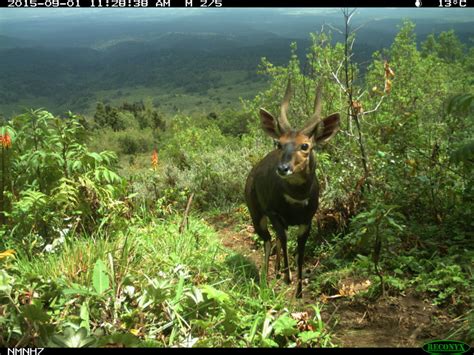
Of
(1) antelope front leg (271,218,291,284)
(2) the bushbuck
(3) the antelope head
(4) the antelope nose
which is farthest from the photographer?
(1) antelope front leg (271,218,291,284)

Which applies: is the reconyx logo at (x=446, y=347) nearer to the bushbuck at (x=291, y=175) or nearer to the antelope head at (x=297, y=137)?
the bushbuck at (x=291, y=175)

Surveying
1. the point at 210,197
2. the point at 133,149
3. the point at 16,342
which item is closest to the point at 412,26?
the point at 210,197

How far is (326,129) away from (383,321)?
1.90 m

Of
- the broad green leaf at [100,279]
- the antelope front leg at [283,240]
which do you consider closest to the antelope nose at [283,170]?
the antelope front leg at [283,240]

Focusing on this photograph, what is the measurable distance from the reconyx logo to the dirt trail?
0.25 meters

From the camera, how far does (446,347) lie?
137 inches

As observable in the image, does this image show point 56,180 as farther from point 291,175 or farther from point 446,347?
point 446,347

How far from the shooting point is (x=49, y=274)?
448cm

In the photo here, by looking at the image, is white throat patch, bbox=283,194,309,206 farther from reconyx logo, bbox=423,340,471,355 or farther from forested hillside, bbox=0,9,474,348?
reconyx logo, bbox=423,340,471,355

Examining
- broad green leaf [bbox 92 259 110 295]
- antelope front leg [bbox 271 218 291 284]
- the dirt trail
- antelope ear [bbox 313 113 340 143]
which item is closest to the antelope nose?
antelope ear [bbox 313 113 340 143]

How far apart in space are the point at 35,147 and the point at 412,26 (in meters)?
26.1

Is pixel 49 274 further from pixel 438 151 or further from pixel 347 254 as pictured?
pixel 438 151

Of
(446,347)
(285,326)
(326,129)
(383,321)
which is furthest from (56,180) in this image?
(446,347)

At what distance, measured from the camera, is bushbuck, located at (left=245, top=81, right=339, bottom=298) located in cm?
475
